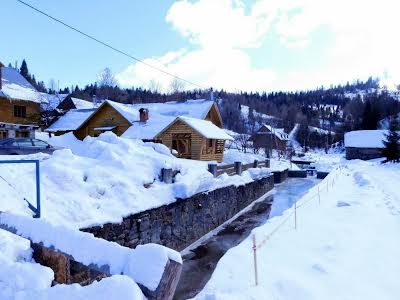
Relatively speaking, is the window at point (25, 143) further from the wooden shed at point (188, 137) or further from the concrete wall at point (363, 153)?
the concrete wall at point (363, 153)

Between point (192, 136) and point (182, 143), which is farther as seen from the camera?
point (182, 143)

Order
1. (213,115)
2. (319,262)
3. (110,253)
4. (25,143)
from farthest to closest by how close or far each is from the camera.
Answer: (213,115) < (25,143) < (319,262) < (110,253)

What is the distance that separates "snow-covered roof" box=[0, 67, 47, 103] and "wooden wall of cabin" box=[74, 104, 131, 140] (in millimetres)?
5032

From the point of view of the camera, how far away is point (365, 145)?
57688mm

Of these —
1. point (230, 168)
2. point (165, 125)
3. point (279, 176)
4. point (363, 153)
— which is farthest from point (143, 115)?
point (363, 153)

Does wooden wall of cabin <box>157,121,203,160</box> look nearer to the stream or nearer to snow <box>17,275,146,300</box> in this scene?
the stream

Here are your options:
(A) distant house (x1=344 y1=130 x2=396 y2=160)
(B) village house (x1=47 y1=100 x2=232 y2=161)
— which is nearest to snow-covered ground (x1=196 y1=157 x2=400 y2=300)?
(B) village house (x1=47 y1=100 x2=232 y2=161)

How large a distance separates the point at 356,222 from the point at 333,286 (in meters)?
4.92

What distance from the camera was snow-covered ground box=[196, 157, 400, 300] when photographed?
191 inches

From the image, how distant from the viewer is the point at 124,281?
6.92 feet

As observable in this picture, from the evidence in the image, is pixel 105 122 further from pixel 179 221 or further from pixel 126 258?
pixel 126 258

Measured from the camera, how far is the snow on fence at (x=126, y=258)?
7.30 ft

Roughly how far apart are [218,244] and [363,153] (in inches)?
2099

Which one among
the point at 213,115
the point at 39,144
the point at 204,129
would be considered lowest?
the point at 39,144
